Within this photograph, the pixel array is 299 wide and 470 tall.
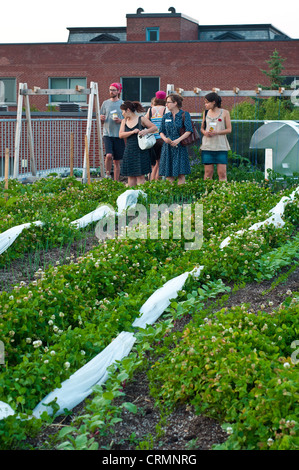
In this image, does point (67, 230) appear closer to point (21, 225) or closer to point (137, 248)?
point (21, 225)

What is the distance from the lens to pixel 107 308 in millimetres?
4664

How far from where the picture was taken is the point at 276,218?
7402 mm

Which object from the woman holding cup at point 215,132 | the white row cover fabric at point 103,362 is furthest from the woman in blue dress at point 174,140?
the white row cover fabric at point 103,362

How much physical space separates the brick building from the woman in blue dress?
1725 centimetres

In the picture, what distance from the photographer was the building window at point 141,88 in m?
28.3

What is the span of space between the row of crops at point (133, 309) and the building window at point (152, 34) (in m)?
25.9

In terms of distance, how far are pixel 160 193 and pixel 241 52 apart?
20.3 metres

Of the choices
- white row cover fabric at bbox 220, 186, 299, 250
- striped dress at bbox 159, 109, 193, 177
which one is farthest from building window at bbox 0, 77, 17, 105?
white row cover fabric at bbox 220, 186, 299, 250

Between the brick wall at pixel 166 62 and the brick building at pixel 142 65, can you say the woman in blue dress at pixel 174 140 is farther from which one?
the brick wall at pixel 166 62

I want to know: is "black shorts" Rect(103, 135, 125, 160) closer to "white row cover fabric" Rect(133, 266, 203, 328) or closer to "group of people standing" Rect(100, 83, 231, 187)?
"group of people standing" Rect(100, 83, 231, 187)

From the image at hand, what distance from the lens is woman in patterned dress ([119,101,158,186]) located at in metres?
9.45

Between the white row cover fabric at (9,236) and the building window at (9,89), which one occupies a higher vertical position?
the building window at (9,89)
